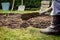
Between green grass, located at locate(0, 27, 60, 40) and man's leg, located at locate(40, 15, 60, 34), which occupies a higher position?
man's leg, located at locate(40, 15, 60, 34)

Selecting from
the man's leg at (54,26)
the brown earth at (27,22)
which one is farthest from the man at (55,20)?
the brown earth at (27,22)

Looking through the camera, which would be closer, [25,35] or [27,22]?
[25,35]

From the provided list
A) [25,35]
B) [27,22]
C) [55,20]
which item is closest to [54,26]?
[55,20]

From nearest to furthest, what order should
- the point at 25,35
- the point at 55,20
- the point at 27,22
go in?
the point at 25,35 < the point at 55,20 < the point at 27,22

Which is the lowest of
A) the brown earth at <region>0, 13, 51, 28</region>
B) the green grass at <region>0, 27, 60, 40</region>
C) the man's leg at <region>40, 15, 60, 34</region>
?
the brown earth at <region>0, 13, 51, 28</region>

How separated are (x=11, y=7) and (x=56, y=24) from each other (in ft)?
23.3

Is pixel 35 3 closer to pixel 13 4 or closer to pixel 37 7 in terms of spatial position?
pixel 37 7

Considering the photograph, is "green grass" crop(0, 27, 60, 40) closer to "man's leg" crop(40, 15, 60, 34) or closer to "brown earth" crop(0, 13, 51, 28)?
"man's leg" crop(40, 15, 60, 34)

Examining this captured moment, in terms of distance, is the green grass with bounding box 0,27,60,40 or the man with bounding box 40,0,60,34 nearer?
the green grass with bounding box 0,27,60,40

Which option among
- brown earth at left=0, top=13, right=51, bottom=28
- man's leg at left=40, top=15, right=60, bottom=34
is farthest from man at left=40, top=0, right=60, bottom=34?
brown earth at left=0, top=13, right=51, bottom=28

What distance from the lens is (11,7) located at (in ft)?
30.6

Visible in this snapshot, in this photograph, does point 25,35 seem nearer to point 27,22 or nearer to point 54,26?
point 54,26

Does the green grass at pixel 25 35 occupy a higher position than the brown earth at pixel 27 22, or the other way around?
the green grass at pixel 25 35

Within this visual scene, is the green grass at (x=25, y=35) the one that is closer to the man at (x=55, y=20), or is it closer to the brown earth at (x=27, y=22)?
the man at (x=55, y=20)
